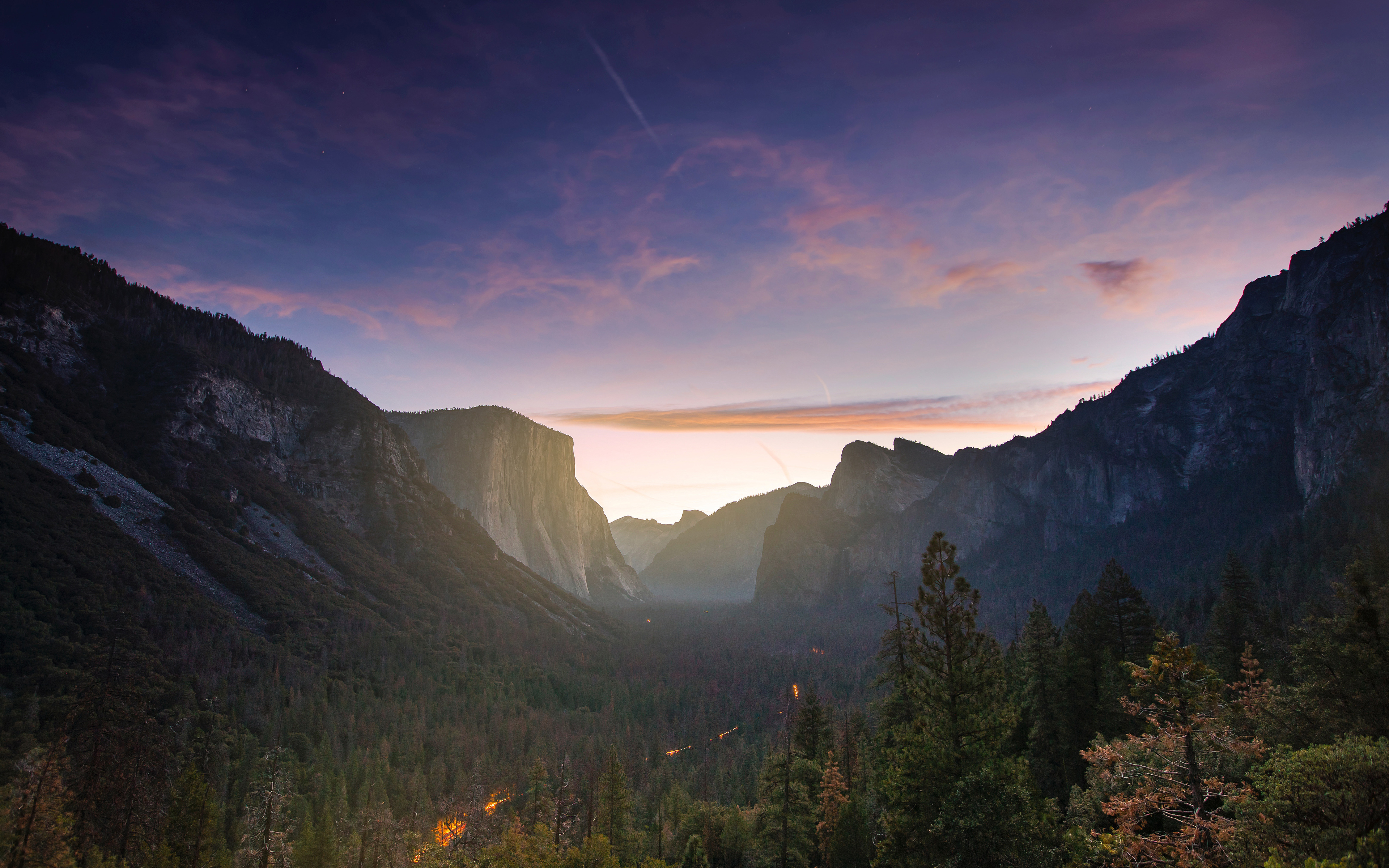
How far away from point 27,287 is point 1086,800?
6816 inches

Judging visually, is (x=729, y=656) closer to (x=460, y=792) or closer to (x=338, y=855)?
(x=460, y=792)

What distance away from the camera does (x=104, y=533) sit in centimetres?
8975

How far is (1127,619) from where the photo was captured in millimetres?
38250

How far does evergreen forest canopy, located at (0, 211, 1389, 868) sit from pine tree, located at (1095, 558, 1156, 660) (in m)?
0.30

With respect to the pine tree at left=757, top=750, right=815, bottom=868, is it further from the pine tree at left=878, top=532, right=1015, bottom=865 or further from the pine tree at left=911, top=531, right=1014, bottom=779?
the pine tree at left=911, top=531, right=1014, bottom=779

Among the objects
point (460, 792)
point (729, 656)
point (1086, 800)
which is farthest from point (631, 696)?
point (1086, 800)

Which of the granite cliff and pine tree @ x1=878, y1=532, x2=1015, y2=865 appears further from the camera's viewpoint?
the granite cliff

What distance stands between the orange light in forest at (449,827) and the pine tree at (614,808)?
9.51 meters

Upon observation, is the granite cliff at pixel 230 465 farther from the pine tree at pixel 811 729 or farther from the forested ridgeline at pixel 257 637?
the pine tree at pixel 811 729

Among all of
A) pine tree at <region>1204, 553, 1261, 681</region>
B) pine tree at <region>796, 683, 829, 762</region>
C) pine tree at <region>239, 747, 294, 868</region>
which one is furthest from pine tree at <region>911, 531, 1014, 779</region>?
pine tree at <region>239, 747, 294, 868</region>

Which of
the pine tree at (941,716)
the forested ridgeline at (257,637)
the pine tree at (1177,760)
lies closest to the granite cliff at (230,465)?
the forested ridgeline at (257,637)

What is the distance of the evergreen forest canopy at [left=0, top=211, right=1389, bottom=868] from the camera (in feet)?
53.7

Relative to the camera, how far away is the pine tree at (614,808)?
45.3m

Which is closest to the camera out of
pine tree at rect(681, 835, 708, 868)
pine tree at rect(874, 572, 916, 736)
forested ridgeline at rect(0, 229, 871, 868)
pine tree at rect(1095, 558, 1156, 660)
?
pine tree at rect(874, 572, 916, 736)
